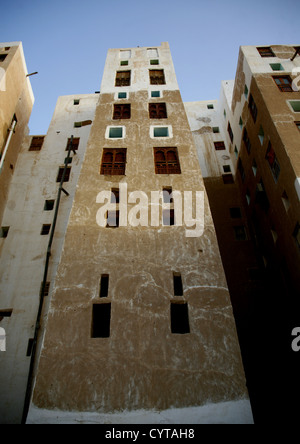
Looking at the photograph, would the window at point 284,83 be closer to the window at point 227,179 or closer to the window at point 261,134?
the window at point 261,134

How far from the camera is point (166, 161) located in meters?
16.9

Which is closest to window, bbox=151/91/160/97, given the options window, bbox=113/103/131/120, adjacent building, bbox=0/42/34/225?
window, bbox=113/103/131/120

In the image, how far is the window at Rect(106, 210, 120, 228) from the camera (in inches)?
559

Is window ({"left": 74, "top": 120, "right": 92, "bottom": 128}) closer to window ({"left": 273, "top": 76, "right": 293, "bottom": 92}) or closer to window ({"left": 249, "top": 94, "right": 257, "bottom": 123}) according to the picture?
window ({"left": 249, "top": 94, "right": 257, "bottom": 123})

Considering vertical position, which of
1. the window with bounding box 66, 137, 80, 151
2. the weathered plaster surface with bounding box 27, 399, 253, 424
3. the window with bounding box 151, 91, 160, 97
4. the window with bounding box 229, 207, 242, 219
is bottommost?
the weathered plaster surface with bounding box 27, 399, 253, 424

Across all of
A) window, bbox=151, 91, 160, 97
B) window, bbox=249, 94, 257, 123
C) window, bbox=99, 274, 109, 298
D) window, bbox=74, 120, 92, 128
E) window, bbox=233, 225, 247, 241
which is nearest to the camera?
window, bbox=99, 274, 109, 298

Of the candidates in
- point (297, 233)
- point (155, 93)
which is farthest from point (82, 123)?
point (297, 233)

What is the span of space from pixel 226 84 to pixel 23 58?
18.6 meters

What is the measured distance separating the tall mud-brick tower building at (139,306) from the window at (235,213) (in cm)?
648

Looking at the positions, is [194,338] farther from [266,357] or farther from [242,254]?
[242,254]

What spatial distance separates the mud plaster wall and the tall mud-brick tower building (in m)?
0.03

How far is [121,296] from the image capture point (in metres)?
11.6

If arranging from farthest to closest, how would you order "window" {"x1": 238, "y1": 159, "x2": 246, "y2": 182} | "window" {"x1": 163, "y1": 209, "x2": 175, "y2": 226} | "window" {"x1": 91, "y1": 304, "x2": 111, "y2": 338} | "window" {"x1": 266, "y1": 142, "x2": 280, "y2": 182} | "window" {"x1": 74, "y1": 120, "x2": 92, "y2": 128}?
1. "window" {"x1": 74, "y1": 120, "x2": 92, "y2": 128}
2. "window" {"x1": 238, "y1": 159, "x2": 246, "y2": 182}
3. "window" {"x1": 266, "y1": 142, "x2": 280, "y2": 182}
4. "window" {"x1": 163, "y1": 209, "x2": 175, "y2": 226}
5. "window" {"x1": 91, "y1": 304, "x2": 111, "y2": 338}

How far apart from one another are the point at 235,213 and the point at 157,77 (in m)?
12.9
